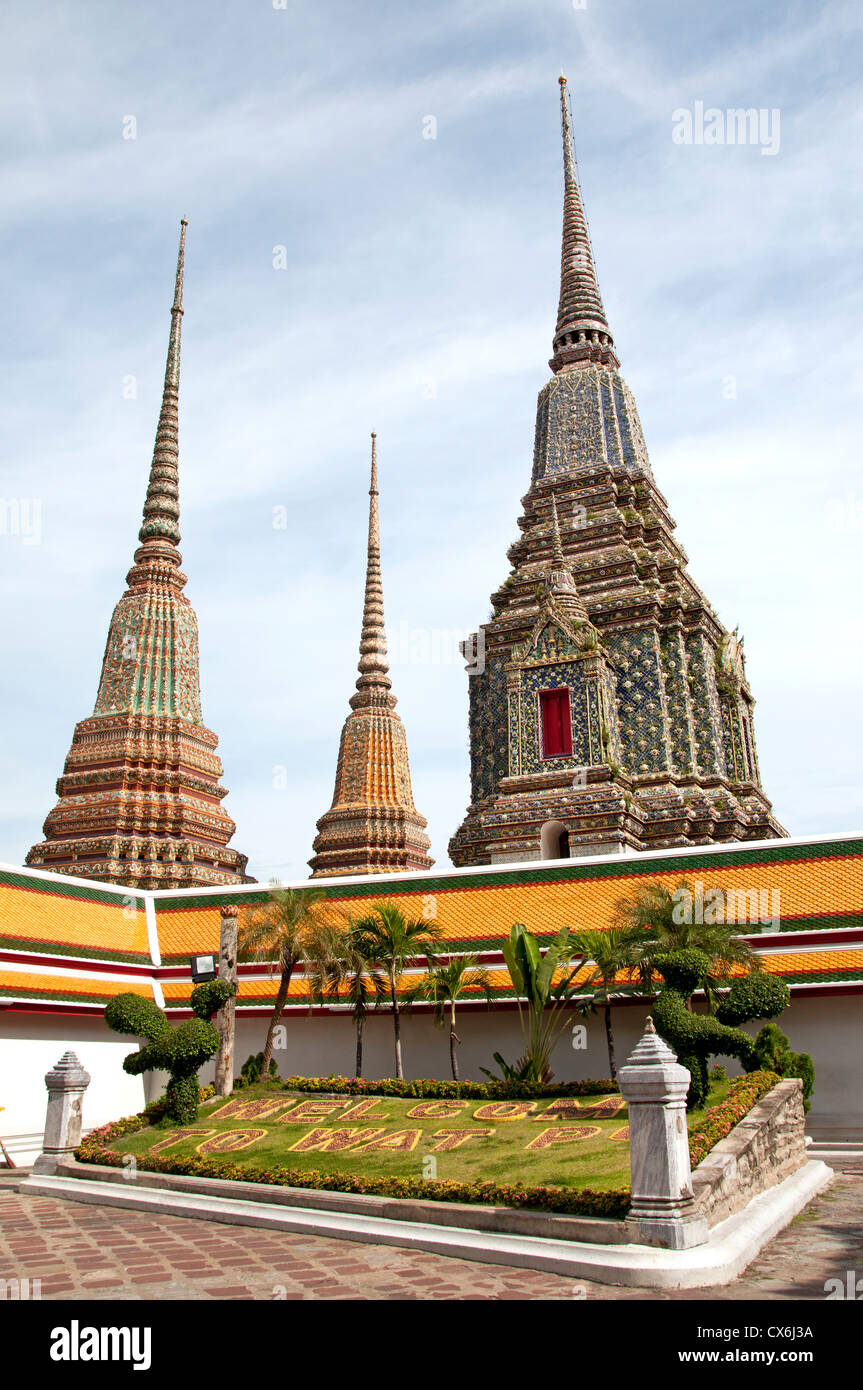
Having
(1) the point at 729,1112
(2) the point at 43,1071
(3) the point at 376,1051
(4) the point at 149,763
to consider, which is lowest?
(1) the point at 729,1112

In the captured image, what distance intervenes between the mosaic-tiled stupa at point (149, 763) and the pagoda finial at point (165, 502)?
42mm

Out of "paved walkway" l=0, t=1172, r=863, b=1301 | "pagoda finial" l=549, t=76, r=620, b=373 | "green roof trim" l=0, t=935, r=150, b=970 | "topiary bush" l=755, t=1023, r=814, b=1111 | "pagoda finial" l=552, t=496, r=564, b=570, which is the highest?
"pagoda finial" l=549, t=76, r=620, b=373

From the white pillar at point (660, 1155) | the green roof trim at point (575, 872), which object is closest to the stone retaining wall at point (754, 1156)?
the white pillar at point (660, 1155)

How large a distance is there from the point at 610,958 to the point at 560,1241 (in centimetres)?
703

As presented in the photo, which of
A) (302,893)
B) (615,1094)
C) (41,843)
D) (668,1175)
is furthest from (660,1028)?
(41,843)

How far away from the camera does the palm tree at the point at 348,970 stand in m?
17.0

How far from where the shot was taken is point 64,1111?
14461 millimetres

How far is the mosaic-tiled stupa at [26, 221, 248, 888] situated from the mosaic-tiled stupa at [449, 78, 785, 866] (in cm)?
683

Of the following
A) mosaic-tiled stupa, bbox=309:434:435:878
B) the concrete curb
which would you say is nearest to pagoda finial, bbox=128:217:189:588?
mosaic-tiled stupa, bbox=309:434:435:878

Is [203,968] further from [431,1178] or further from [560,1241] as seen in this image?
[560,1241]

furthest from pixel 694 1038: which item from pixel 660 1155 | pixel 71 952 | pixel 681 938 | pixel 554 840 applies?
pixel 554 840

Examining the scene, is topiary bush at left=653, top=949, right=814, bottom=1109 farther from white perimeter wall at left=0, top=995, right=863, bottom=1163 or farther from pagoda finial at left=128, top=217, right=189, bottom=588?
pagoda finial at left=128, top=217, right=189, bottom=588

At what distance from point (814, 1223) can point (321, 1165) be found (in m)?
5.09

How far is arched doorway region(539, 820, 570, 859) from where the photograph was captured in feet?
76.9
